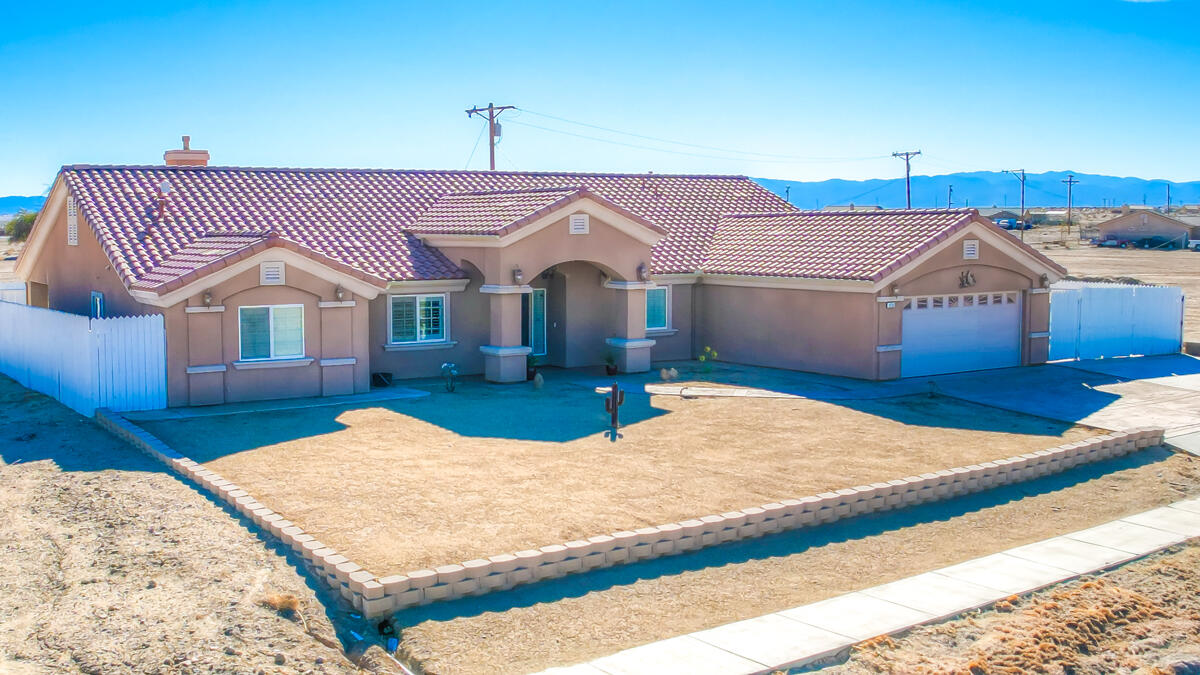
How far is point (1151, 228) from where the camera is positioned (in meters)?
81.0

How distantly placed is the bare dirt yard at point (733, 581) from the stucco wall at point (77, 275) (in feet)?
38.8

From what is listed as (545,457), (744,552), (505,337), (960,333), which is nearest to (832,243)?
(960,333)

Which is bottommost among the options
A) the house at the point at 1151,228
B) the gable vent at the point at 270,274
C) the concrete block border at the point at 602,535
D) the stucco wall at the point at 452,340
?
the concrete block border at the point at 602,535

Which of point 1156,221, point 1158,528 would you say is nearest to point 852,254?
point 1158,528

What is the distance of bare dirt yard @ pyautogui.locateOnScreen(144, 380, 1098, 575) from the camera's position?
1258 cm

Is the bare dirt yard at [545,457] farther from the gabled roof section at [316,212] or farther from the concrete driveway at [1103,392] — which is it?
the gabled roof section at [316,212]

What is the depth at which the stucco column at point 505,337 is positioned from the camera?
76.0ft

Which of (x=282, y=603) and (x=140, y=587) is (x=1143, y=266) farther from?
(x=140, y=587)

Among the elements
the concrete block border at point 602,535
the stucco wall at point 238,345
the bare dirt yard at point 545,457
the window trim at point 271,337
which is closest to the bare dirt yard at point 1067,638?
the concrete block border at point 602,535

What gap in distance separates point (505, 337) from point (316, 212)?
566 cm

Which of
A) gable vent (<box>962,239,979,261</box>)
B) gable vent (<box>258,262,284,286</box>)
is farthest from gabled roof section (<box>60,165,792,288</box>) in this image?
gable vent (<box>962,239,979,261</box>)

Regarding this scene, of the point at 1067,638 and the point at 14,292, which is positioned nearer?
the point at 1067,638

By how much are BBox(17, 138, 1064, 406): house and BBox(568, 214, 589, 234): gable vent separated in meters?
0.03

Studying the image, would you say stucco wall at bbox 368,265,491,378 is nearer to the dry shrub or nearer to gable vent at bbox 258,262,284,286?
gable vent at bbox 258,262,284,286
